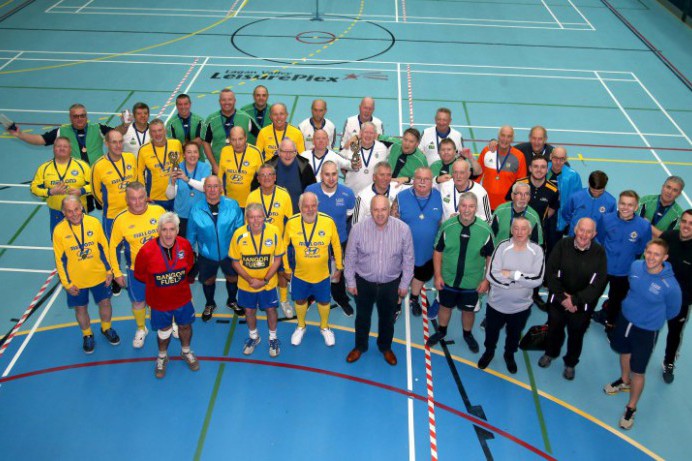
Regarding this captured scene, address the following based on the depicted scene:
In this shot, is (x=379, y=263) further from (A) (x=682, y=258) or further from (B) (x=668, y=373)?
(B) (x=668, y=373)

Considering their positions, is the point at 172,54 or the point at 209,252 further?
the point at 172,54

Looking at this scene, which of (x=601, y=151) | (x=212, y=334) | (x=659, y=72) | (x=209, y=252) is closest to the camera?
(x=209, y=252)

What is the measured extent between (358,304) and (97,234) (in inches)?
132

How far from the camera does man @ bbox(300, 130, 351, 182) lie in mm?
8531

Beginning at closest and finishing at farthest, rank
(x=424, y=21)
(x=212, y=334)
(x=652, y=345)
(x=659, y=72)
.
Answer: (x=652, y=345) → (x=212, y=334) → (x=659, y=72) → (x=424, y=21)

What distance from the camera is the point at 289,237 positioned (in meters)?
7.36

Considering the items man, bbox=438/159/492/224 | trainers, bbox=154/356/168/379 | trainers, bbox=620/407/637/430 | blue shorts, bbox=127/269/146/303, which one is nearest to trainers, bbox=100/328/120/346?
blue shorts, bbox=127/269/146/303

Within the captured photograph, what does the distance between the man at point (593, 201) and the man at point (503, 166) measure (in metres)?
0.99

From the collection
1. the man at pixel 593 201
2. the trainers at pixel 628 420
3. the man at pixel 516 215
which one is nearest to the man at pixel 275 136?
the man at pixel 516 215

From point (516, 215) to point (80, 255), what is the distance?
545 cm

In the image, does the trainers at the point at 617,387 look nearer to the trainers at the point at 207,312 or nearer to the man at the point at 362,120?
the man at the point at 362,120

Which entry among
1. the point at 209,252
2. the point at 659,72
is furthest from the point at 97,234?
the point at 659,72

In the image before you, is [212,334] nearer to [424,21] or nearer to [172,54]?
[172,54]

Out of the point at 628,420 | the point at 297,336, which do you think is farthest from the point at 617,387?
the point at 297,336
